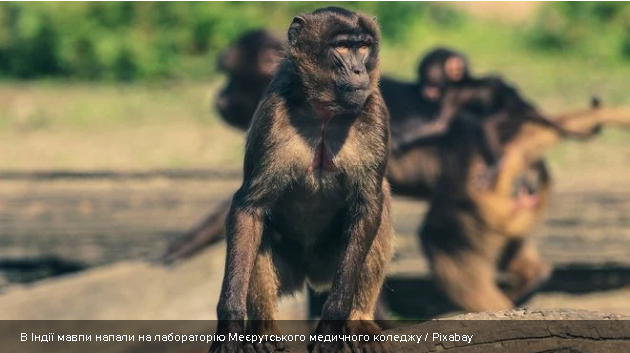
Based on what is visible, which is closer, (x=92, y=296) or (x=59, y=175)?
(x=92, y=296)

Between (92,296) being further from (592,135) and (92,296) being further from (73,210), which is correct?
(592,135)

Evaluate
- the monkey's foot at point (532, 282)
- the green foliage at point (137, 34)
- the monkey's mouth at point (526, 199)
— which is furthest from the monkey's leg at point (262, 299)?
the green foliage at point (137, 34)

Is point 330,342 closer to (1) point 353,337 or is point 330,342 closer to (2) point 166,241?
(1) point 353,337

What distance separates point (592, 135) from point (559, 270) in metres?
1.23

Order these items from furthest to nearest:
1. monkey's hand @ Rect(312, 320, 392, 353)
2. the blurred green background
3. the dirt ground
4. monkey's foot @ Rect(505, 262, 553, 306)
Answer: the blurred green background < monkey's foot @ Rect(505, 262, 553, 306) < the dirt ground < monkey's hand @ Rect(312, 320, 392, 353)

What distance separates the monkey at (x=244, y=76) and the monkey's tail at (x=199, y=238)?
0.78 m

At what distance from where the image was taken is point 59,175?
42.8 ft

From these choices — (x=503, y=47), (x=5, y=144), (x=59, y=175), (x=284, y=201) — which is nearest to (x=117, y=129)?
(x=5, y=144)

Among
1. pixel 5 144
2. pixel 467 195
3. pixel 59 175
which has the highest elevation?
pixel 467 195

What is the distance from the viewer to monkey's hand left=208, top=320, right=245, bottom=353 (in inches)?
210

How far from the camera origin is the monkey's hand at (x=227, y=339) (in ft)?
17.5

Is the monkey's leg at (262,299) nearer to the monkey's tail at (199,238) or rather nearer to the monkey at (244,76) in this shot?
the monkey's tail at (199,238)

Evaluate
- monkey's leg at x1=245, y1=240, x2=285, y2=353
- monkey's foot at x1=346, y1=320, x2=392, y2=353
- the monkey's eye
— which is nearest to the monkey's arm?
monkey's leg at x1=245, y1=240, x2=285, y2=353

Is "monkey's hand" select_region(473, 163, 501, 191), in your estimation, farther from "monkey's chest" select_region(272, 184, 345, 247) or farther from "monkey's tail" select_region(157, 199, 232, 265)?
"monkey's chest" select_region(272, 184, 345, 247)
